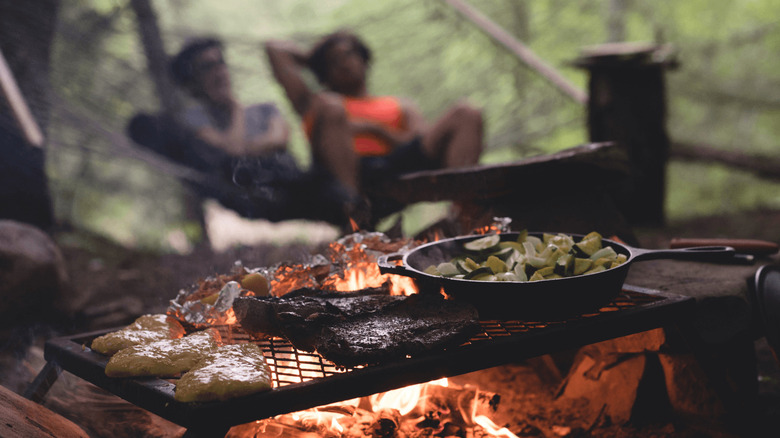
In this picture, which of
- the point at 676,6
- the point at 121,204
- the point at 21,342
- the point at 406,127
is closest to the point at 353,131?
the point at 406,127

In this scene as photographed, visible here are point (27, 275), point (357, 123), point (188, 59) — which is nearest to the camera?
point (27, 275)

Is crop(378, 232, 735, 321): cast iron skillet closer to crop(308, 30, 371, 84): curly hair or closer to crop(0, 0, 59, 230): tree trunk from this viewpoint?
crop(0, 0, 59, 230): tree trunk

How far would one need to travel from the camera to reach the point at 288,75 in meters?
3.44

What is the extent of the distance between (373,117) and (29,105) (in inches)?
78.3

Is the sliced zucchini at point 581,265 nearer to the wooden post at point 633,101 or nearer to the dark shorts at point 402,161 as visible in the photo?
the dark shorts at point 402,161

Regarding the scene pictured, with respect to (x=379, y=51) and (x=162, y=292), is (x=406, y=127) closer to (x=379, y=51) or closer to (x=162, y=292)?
(x=379, y=51)

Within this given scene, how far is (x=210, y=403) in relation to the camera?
0.87 metres

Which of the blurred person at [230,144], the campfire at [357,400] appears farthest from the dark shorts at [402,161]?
the campfire at [357,400]

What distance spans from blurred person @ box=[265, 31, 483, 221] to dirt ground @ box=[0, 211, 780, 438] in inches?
25.3

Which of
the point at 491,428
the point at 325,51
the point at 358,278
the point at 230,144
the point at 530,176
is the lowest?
the point at 491,428

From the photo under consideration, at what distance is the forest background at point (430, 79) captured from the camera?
357 cm

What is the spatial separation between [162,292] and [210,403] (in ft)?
7.07

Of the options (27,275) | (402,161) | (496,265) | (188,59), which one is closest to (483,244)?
(496,265)

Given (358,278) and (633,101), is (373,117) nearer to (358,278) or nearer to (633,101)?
(633,101)
